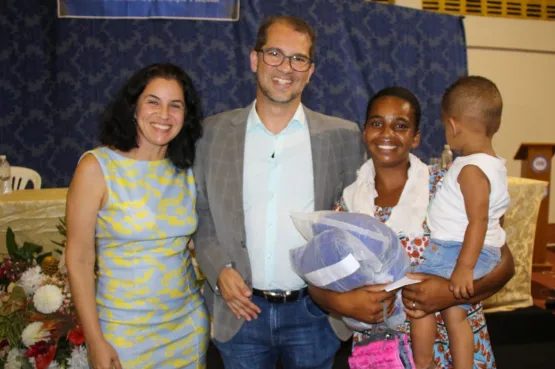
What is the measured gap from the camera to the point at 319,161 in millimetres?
1713

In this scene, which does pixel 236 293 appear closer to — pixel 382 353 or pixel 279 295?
pixel 279 295

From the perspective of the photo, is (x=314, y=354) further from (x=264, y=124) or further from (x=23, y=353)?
(x=23, y=353)

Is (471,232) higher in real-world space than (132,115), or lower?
lower

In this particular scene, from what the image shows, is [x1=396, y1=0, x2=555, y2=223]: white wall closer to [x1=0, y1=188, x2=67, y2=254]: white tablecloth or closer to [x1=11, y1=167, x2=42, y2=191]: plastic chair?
[x1=11, y1=167, x2=42, y2=191]: plastic chair

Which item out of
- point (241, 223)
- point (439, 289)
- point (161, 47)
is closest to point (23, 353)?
point (241, 223)

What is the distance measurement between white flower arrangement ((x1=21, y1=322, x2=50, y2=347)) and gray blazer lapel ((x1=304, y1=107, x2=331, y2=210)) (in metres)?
1.20

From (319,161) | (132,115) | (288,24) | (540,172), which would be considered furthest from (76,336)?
(540,172)

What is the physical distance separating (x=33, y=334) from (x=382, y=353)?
1369mm

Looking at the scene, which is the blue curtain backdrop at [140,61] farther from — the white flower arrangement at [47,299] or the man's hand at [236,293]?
the man's hand at [236,293]

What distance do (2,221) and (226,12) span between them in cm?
298

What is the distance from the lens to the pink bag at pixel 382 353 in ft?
4.60

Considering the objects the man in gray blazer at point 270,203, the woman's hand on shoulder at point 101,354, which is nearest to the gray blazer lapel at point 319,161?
the man in gray blazer at point 270,203

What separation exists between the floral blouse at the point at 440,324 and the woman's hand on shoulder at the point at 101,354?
2.64 feet

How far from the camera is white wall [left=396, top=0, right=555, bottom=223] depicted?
22.4 ft
